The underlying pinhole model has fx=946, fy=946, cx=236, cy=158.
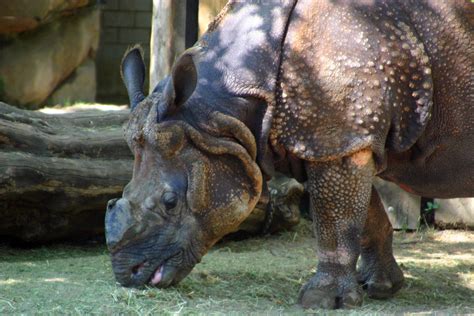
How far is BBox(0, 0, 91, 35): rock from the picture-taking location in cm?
1343

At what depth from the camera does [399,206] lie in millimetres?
9703

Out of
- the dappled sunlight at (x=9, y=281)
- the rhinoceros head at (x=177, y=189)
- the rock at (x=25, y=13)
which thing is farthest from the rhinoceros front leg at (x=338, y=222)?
the rock at (x=25, y=13)

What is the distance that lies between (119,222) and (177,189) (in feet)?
1.36

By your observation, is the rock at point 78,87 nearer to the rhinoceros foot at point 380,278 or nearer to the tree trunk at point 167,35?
the tree trunk at point 167,35

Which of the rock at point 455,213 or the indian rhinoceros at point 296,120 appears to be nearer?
the indian rhinoceros at point 296,120

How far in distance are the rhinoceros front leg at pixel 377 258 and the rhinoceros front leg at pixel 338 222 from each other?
747 millimetres

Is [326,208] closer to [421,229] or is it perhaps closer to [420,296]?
[420,296]

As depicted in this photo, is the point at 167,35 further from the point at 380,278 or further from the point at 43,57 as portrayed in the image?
the point at 43,57

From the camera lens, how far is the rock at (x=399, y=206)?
967cm

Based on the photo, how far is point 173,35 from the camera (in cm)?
890

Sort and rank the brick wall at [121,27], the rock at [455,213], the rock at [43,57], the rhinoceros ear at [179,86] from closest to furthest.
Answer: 1. the rhinoceros ear at [179,86]
2. the rock at [455,213]
3. the rock at [43,57]
4. the brick wall at [121,27]

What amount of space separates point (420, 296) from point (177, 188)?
210 cm

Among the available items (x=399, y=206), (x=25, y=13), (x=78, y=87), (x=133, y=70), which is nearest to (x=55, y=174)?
(x=133, y=70)

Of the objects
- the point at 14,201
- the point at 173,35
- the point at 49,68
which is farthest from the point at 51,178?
the point at 49,68
